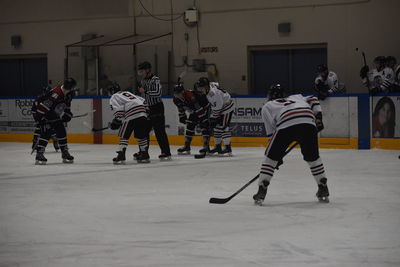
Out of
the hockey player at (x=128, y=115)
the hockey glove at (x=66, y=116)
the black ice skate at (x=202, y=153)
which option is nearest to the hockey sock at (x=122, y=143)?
the hockey player at (x=128, y=115)

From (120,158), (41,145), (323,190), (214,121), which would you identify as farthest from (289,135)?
(41,145)

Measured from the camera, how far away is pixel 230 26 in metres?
19.7

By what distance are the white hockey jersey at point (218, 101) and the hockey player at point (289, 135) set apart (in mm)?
5210

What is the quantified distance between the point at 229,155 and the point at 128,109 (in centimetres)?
216

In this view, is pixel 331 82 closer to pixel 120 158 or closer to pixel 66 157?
pixel 120 158

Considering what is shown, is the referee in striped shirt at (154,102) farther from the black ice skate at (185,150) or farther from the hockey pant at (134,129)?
the black ice skate at (185,150)

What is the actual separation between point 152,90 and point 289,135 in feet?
17.9

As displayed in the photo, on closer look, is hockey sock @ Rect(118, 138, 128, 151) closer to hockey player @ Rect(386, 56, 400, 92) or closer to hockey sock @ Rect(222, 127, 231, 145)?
hockey sock @ Rect(222, 127, 231, 145)

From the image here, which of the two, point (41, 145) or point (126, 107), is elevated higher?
point (126, 107)

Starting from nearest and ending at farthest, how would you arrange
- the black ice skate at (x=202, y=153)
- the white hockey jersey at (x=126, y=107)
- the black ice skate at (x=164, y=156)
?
1. the white hockey jersey at (x=126, y=107)
2. the black ice skate at (x=164, y=156)
3. the black ice skate at (x=202, y=153)

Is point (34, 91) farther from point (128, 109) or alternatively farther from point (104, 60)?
point (128, 109)

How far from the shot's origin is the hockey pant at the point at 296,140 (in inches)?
332

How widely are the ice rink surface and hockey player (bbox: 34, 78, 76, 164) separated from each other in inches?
24.0

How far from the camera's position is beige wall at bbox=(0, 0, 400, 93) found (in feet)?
58.9
